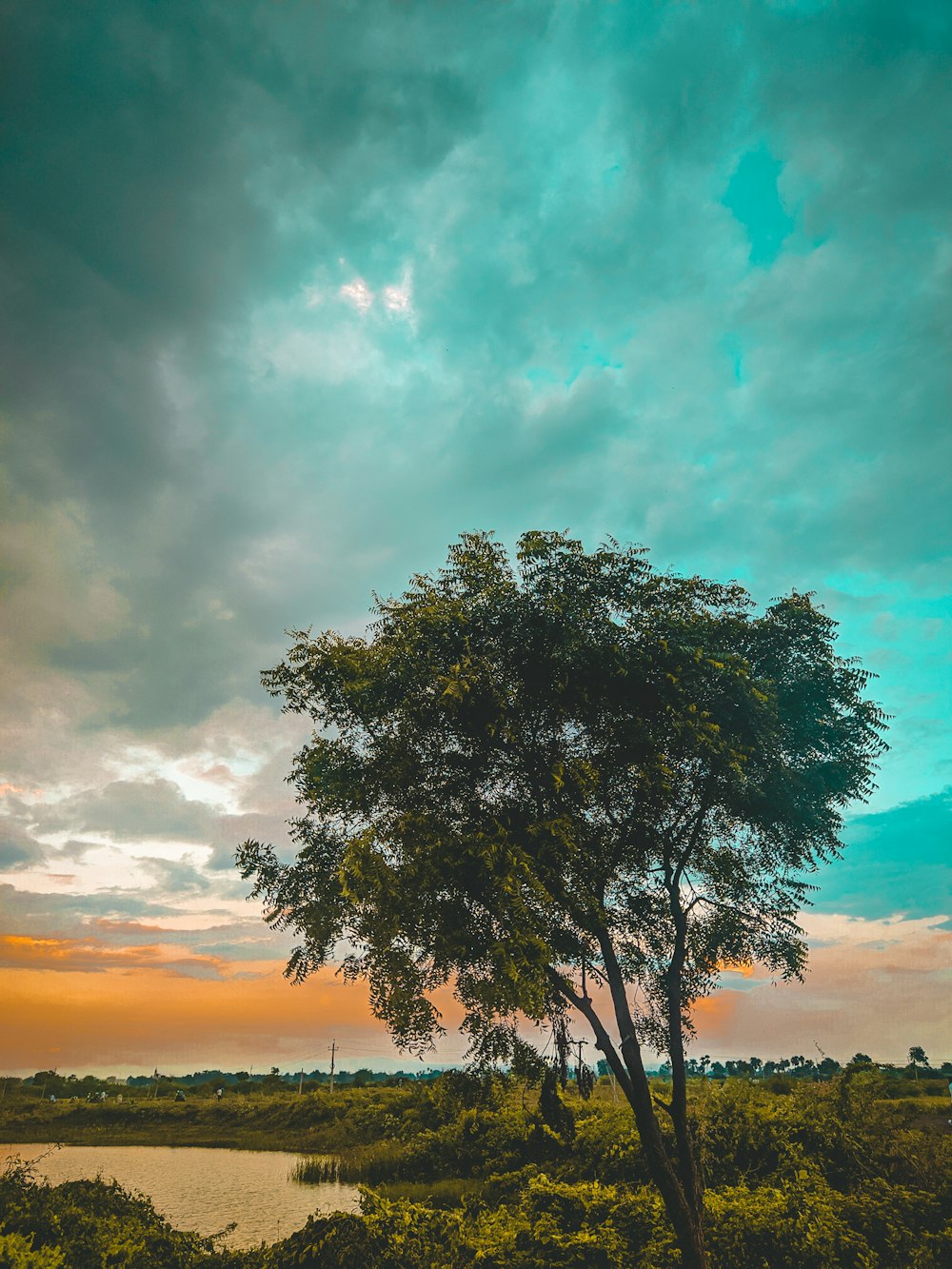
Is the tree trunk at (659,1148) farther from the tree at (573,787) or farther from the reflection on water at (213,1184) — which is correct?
the reflection on water at (213,1184)

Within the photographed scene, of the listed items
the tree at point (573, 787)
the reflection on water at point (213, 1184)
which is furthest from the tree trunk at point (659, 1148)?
the reflection on water at point (213, 1184)

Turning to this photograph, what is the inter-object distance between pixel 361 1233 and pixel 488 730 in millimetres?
9738

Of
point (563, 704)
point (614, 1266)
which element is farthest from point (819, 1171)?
point (563, 704)

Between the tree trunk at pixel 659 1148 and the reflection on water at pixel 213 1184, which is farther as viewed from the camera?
the reflection on water at pixel 213 1184

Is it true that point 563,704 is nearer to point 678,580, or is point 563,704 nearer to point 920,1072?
point 678,580

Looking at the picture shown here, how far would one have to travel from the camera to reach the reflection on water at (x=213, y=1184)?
24.9 m

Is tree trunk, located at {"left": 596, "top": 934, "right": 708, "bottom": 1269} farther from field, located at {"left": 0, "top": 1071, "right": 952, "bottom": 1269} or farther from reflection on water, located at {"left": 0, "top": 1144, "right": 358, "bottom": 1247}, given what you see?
reflection on water, located at {"left": 0, "top": 1144, "right": 358, "bottom": 1247}

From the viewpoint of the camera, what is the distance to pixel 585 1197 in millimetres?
17469

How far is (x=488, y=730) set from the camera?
49.0 ft

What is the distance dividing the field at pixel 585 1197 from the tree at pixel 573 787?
231cm

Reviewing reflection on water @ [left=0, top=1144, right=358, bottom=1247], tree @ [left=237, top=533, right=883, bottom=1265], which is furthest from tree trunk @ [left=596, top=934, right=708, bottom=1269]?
reflection on water @ [left=0, top=1144, right=358, bottom=1247]

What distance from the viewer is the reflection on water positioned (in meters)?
24.9

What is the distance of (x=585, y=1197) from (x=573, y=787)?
10.6 metres

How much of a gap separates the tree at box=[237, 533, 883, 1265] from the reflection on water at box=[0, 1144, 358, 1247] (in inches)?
266
